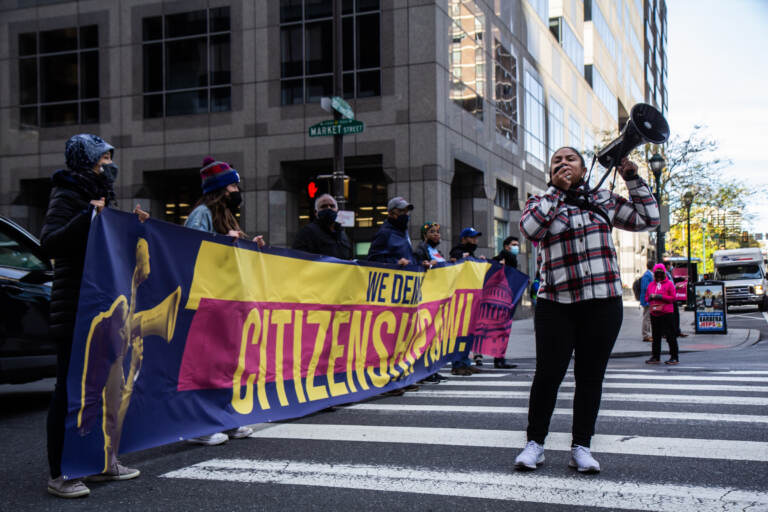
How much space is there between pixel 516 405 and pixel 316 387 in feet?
6.45

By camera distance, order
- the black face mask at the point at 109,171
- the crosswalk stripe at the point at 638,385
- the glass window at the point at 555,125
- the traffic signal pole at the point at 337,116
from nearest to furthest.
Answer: the black face mask at the point at 109,171
the crosswalk stripe at the point at 638,385
the traffic signal pole at the point at 337,116
the glass window at the point at 555,125

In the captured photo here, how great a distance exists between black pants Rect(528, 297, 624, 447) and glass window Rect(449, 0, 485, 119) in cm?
2099

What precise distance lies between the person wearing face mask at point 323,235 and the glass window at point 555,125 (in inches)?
1261

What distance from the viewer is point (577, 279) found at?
4121mm

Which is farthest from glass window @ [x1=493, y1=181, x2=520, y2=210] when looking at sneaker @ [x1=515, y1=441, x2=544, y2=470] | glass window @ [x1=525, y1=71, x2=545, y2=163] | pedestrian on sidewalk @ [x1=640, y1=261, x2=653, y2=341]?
sneaker @ [x1=515, y1=441, x2=544, y2=470]

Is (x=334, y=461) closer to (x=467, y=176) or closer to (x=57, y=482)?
(x=57, y=482)

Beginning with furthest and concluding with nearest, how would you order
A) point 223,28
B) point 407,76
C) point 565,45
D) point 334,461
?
point 565,45 → point 223,28 → point 407,76 → point 334,461

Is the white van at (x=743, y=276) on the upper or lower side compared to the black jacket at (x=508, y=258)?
lower

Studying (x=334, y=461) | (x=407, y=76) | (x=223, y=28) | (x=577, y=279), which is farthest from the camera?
(x=223, y=28)

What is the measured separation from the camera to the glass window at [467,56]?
24609mm

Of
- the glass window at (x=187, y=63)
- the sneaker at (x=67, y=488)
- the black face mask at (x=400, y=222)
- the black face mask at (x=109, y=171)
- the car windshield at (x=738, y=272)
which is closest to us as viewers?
the sneaker at (x=67, y=488)

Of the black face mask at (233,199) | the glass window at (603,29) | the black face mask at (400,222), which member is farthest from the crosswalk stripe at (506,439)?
the glass window at (603,29)

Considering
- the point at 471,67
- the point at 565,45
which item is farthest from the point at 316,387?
the point at 565,45

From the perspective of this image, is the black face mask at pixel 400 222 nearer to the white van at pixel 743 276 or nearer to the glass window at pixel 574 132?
the white van at pixel 743 276
